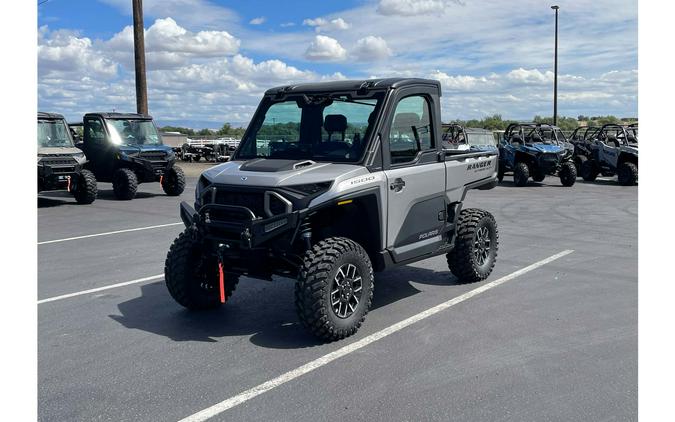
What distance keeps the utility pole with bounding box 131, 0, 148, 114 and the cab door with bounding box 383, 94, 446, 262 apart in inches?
764

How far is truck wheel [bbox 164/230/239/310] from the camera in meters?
5.98

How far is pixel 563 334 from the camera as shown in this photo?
5.45 m

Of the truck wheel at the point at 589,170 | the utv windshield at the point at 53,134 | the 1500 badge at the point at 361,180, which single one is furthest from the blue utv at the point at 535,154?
the 1500 badge at the point at 361,180

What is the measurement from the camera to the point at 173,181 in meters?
17.3

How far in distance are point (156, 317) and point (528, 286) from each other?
3926mm

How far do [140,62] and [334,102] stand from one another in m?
19.8

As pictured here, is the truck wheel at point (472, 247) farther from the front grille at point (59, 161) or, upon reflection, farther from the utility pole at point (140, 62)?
the utility pole at point (140, 62)

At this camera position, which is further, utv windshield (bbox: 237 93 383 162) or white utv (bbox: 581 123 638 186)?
white utv (bbox: 581 123 638 186)

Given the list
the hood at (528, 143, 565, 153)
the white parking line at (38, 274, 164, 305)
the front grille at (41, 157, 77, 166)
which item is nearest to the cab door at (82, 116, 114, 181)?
the front grille at (41, 157, 77, 166)

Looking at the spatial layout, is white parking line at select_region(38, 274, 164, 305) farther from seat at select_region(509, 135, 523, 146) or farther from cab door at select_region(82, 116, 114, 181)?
seat at select_region(509, 135, 523, 146)

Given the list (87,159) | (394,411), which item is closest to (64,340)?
(394,411)

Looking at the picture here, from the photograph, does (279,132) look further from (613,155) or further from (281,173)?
(613,155)

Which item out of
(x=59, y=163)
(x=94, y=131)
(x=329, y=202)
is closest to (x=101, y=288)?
(x=329, y=202)

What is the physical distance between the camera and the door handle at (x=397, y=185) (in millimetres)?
5777
